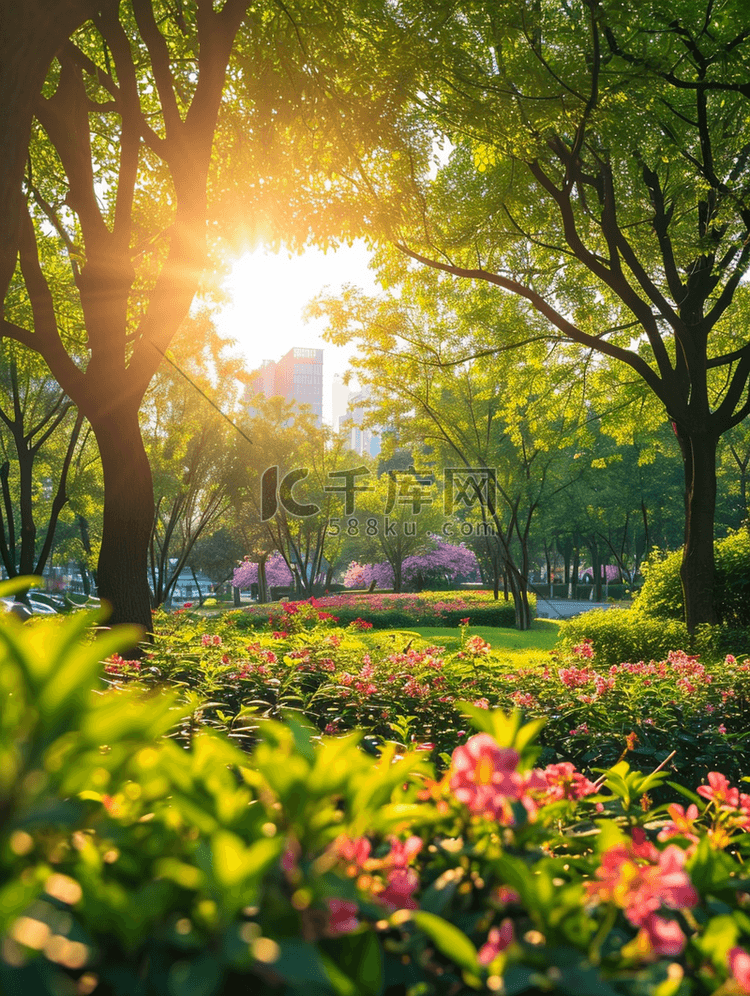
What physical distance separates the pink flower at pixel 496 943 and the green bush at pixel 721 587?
33.1 ft

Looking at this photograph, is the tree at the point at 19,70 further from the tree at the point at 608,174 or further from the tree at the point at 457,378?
the tree at the point at 457,378

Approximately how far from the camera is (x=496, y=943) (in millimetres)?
860

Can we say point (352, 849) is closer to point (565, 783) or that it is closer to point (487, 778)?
point (487, 778)

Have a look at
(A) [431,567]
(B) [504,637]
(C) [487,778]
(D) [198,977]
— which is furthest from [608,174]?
(A) [431,567]

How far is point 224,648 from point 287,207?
549 centimetres

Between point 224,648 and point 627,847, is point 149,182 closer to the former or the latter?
point 224,648

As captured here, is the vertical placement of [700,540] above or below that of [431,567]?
above

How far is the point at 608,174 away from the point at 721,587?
6.46 meters

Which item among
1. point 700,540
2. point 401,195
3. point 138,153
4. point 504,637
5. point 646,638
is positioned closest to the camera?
point 138,153

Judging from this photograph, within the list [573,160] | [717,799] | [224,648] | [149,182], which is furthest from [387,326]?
[717,799]

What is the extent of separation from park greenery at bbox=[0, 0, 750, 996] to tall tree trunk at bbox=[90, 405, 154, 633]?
3cm

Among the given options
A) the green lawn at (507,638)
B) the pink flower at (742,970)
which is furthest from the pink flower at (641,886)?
the green lawn at (507,638)

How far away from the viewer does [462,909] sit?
102 cm

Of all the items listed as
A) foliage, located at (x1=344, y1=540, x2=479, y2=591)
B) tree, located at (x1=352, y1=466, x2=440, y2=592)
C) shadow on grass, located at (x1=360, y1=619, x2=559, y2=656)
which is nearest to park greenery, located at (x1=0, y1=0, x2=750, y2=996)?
shadow on grass, located at (x1=360, y1=619, x2=559, y2=656)
